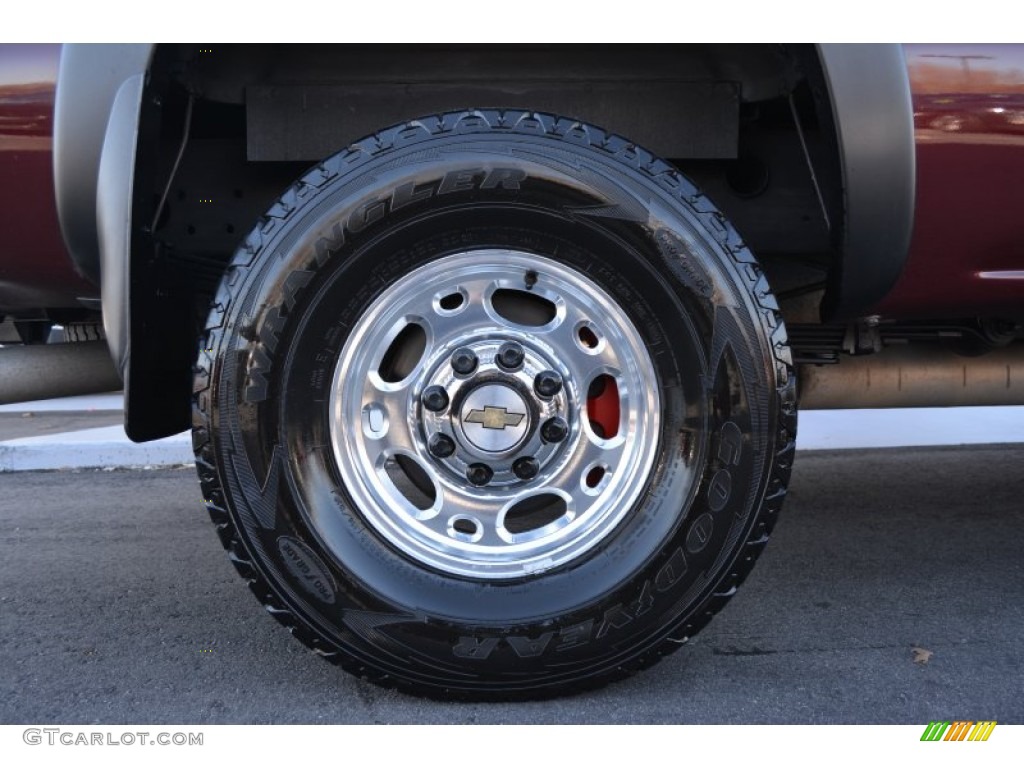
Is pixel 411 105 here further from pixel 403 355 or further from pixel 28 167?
pixel 28 167

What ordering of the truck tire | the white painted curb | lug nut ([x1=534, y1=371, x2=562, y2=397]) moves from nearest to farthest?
the truck tire < lug nut ([x1=534, y1=371, x2=562, y2=397]) < the white painted curb

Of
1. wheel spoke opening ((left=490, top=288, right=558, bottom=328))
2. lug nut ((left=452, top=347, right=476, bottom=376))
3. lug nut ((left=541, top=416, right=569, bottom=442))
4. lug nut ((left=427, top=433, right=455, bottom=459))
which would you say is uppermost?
wheel spoke opening ((left=490, top=288, right=558, bottom=328))

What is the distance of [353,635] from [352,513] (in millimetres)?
234

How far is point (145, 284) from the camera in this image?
1968mm

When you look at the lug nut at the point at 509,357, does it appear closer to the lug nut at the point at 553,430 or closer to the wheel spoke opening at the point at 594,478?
the lug nut at the point at 553,430

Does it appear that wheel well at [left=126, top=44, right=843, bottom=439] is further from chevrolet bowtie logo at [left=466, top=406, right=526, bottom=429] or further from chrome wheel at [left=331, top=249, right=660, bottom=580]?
chevrolet bowtie logo at [left=466, top=406, right=526, bottom=429]

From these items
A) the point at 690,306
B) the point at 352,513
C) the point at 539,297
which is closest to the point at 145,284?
the point at 352,513

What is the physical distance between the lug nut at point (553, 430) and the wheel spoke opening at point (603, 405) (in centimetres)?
8

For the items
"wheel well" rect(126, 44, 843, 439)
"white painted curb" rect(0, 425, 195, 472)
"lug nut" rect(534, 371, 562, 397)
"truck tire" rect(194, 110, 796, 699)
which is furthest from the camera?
"white painted curb" rect(0, 425, 195, 472)

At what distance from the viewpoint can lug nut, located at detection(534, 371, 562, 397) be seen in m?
1.87

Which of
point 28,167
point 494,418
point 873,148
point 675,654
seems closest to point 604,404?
point 494,418

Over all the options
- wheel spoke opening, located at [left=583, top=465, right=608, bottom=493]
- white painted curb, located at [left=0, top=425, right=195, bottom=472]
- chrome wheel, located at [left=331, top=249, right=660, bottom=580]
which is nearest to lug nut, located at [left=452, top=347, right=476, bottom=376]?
chrome wheel, located at [left=331, top=249, right=660, bottom=580]

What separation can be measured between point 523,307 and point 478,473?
1.21 feet

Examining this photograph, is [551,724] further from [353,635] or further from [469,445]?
[469,445]
